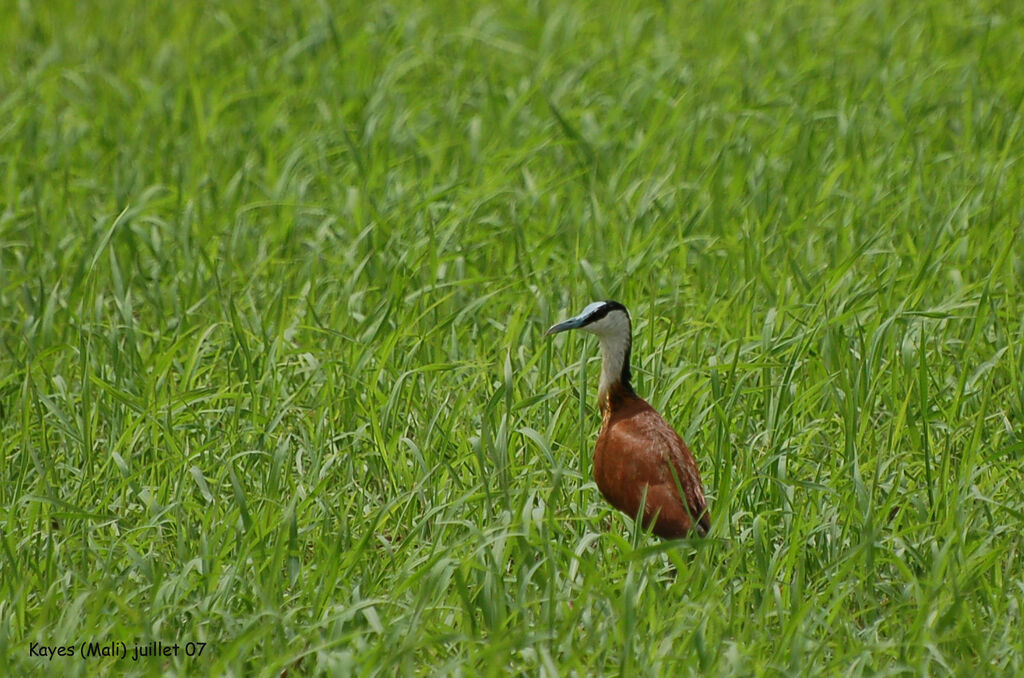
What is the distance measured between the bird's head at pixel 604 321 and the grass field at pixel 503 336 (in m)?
0.25

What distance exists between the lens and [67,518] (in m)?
4.29

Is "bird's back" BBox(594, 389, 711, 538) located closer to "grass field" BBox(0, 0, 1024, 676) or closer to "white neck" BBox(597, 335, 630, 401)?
"grass field" BBox(0, 0, 1024, 676)

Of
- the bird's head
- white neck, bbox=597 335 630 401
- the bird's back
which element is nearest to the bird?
the bird's back

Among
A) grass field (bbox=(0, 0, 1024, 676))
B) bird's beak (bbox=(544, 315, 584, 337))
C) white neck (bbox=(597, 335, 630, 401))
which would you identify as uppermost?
bird's beak (bbox=(544, 315, 584, 337))

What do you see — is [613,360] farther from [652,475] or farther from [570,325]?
[652,475]

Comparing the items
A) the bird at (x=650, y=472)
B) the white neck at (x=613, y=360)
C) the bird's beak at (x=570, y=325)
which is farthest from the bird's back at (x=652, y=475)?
the bird's beak at (x=570, y=325)

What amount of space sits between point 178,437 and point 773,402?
1960mm

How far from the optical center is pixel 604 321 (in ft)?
15.8

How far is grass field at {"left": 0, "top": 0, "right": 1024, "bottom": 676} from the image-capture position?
3.92 meters

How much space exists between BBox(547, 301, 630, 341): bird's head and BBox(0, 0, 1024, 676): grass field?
9.9 inches

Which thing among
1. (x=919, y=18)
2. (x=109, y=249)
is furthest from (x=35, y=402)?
(x=919, y=18)

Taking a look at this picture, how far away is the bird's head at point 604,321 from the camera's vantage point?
480 centimetres

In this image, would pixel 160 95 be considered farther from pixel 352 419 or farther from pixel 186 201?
pixel 352 419

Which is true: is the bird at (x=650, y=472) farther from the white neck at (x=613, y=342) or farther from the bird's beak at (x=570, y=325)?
the bird's beak at (x=570, y=325)
